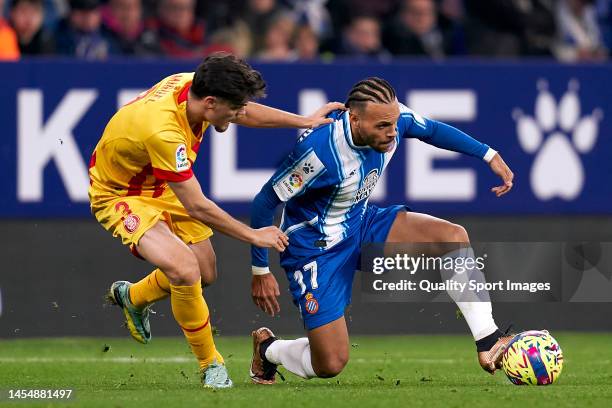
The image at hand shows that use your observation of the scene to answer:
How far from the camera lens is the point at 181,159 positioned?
755 centimetres

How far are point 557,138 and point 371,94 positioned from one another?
3.87 m

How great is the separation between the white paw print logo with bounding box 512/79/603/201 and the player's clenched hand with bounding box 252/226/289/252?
4.47 meters

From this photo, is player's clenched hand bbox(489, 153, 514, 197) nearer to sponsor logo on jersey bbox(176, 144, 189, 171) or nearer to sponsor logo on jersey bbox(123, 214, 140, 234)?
sponsor logo on jersey bbox(176, 144, 189, 171)

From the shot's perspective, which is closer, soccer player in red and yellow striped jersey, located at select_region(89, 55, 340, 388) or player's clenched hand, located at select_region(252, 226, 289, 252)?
player's clenched hand, located at select_region(252, 226, 289, 252)

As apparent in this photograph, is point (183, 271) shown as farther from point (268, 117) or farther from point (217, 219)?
point (268, 117)

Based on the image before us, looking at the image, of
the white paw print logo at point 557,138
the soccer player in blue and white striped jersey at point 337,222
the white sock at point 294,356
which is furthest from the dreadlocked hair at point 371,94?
the white paw print logo at point 557,138

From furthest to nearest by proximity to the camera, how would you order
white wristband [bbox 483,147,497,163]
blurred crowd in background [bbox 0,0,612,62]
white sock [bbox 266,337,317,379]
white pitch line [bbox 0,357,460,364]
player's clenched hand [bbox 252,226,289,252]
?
blurred crowd in background [bbox 0,0,612,62] < white pitch line [bbox 0,357,460,364] < white wristband [bbox 483,147,497,163] < white sock [bbox 266,337,317,379] < player's clenched hand [bbox 252,226,289,252]

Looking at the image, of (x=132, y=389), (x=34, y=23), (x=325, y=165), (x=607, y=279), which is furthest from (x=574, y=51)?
(x=132, y=389)

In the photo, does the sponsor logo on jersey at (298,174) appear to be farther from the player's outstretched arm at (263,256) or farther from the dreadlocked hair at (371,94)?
the dreadlocked hair at (371,94)

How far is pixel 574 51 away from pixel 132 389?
7683 millimetres

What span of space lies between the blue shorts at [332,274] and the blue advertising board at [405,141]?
9.46 ft

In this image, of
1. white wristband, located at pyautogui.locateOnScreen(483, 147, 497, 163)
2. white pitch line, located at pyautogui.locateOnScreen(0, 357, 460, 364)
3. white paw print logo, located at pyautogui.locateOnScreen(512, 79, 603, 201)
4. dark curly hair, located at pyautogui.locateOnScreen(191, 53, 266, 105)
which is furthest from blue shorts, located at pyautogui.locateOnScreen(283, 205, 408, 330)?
white paw print logo, located at pyautogui.locateOnScreen(512, 79, 603, 201)

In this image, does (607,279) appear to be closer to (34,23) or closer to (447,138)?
(447,138)

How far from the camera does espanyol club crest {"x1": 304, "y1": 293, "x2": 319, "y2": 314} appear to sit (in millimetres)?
8180
